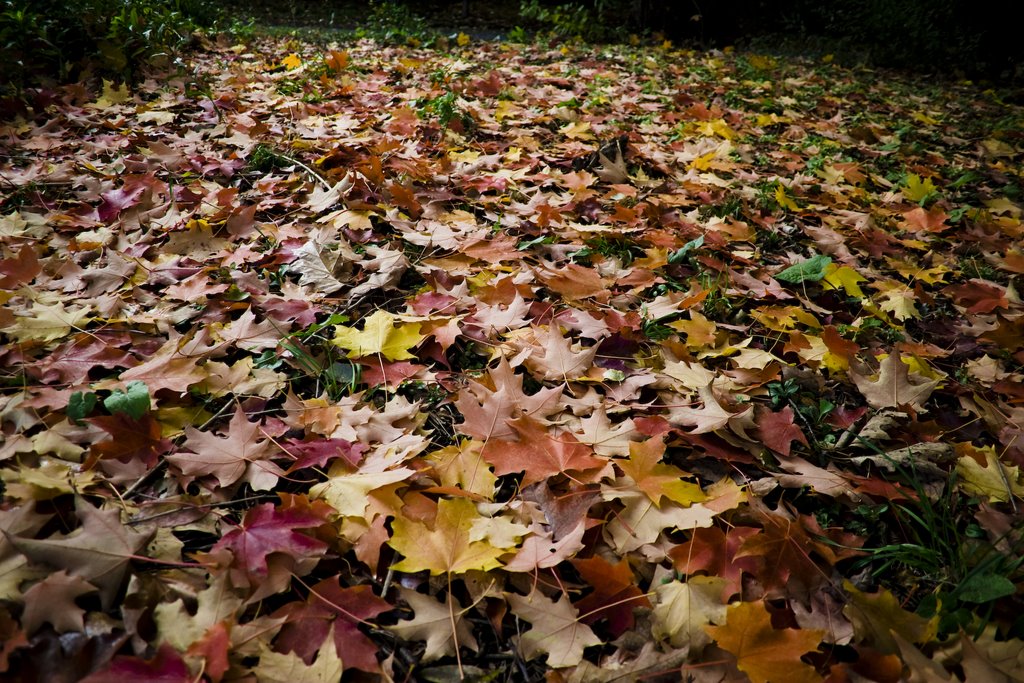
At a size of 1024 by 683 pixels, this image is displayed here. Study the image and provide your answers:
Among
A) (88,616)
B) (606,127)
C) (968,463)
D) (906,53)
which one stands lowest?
(88,616)

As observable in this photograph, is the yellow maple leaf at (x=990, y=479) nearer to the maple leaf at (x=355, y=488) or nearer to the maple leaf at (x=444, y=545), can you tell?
the maple leaf at (x=444, y=545)

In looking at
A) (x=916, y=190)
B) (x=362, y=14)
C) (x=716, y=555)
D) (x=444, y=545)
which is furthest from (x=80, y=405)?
(x=362, y=14)

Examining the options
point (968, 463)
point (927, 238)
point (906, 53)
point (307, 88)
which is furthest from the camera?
point (906, 53)

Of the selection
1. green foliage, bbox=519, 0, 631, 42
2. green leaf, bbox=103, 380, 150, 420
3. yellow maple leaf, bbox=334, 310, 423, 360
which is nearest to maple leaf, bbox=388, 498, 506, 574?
yellow maple leaf, bbox=334, 310, 423, 360

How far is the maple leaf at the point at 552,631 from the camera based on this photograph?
99cm

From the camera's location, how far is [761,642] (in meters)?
0.94

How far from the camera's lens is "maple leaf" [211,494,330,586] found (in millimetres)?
1021

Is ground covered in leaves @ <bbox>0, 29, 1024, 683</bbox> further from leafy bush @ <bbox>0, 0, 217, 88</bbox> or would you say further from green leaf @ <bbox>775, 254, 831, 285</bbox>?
leafy bush @ <bbox>0, 0, 217, 88</bbox>

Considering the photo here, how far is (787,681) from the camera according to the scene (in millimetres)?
915

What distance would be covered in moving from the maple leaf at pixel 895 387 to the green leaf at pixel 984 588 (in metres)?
0.57

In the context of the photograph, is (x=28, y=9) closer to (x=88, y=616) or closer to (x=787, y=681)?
(x=88, y=616)

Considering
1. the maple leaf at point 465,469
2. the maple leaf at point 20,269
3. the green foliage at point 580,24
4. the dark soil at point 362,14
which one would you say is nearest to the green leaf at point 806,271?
the maple leaf at point 465,469

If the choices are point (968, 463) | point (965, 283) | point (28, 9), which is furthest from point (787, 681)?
point (28, 9)

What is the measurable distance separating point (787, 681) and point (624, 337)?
1.01 m
